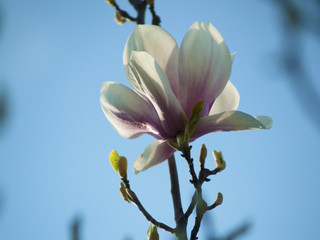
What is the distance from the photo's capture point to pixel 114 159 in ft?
3.01

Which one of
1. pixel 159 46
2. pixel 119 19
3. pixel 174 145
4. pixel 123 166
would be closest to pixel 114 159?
pixel 123 166

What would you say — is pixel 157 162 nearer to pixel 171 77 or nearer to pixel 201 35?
pixel 171 77

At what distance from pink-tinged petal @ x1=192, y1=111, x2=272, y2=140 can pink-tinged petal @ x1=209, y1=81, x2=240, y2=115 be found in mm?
112

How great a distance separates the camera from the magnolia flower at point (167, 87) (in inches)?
32.3

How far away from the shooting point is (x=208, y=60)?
842mm

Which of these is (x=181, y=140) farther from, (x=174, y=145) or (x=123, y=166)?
(x=123, y=166)

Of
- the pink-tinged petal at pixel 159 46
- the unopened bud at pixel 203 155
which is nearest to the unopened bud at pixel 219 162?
the unopened bud at pixel 203 155

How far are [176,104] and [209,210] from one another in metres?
0.25

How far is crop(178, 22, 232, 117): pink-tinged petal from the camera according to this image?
84cm

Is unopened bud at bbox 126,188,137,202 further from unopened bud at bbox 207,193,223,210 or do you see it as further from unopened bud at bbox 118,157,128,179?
unopened bud at bbox 207,193,223,210

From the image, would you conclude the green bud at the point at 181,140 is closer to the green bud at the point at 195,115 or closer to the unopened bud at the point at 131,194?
the green bud at the point at 195,115

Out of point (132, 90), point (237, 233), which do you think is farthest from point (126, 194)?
point (237, 233)

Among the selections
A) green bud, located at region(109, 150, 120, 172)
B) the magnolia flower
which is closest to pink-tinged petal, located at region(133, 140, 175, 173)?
the magnolia flower

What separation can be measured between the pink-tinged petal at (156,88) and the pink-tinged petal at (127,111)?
2 cm
